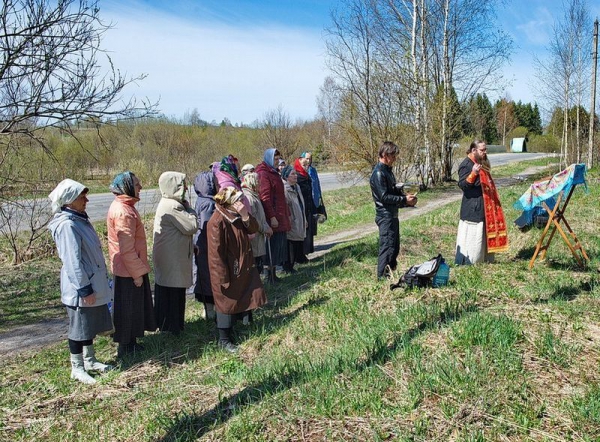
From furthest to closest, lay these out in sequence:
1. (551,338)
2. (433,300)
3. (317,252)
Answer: (317,252) < (433,300) < (551,338)

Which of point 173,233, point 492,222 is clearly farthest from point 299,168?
point 173,233

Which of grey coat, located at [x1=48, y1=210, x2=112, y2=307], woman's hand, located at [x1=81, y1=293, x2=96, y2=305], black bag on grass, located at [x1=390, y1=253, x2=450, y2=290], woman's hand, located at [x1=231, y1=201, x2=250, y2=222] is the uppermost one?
woman's hand, located at [x1=231, y1=201, x2=250, y2=222]

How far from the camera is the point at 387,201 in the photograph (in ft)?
19.3

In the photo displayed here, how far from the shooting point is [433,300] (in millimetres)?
4953

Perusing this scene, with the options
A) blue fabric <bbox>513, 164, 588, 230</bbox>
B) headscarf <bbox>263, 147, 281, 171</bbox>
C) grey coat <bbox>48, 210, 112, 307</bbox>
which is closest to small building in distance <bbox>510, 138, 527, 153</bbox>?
blue fabric <bbox>513, 164, 588, 230</bbox>

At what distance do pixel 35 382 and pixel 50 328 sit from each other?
256 cm

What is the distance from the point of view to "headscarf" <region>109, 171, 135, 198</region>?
494 centimetres

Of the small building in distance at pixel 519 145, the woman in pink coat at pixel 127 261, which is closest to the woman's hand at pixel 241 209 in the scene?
the woman in pink coat at pixel 127 261

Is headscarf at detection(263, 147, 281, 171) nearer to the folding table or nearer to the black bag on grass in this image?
the black bag on grass

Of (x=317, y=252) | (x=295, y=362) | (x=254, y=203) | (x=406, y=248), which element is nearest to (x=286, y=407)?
(x=295, y=362)

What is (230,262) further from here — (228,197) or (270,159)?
(270,159)

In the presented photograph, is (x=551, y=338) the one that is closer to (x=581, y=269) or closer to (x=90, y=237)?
(x=581, y=269)

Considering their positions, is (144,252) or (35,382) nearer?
(35,382)

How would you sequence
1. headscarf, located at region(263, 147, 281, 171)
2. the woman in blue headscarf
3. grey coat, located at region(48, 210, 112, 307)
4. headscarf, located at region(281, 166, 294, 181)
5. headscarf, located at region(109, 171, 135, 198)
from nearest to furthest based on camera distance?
grey coat, located at region(48, 210, 112, 307)
headscarf, located at region(109, 171, 135, 198)
the woman in blue headscarf
headscarf, located at region(263, 147, 281, 171)
headscarf, located at region(281, 166, 294, 181)
